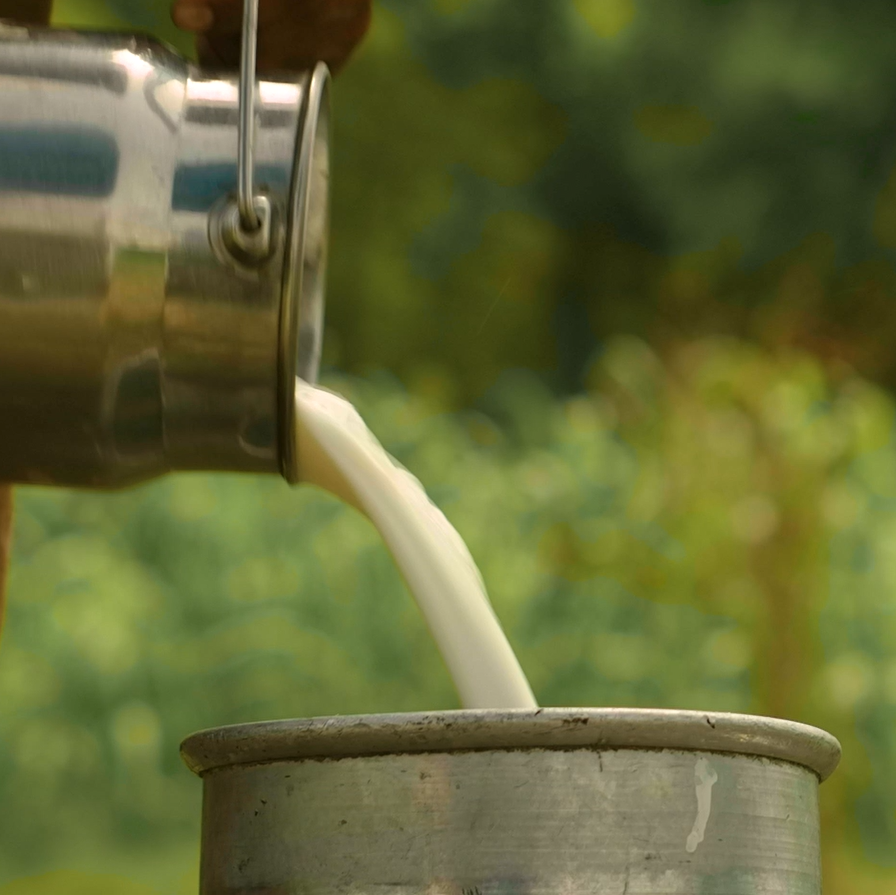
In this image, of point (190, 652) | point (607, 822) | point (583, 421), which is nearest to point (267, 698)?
point (190, 652)

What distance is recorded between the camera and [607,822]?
401 mm

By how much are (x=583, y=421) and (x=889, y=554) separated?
0.44 m

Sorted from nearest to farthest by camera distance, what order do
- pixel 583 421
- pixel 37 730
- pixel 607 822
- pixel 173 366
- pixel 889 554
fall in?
pixel 607 822
pixel 173 366
pixel 37 730
pixel 889 554
pixel 583 421

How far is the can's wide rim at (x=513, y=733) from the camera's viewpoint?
40 centimetres

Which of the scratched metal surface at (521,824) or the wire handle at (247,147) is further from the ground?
the wire handle at (247,147)

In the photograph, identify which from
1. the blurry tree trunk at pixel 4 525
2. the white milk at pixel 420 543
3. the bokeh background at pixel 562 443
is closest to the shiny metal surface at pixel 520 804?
the white milk at pixel 420 543

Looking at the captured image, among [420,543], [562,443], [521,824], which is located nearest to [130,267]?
[420,543]

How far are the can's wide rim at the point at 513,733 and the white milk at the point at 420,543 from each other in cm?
16

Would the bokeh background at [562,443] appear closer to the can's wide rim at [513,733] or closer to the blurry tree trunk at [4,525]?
the blurry tree trunk at [4,525]

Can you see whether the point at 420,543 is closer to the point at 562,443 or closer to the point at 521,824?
the point at 521,824

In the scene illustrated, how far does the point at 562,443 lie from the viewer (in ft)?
6.11

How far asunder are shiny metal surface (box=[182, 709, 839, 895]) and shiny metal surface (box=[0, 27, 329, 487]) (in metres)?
0.19

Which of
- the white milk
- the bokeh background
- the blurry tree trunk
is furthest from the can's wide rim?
the bokeh background

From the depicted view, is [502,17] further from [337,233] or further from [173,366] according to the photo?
[173,366]
